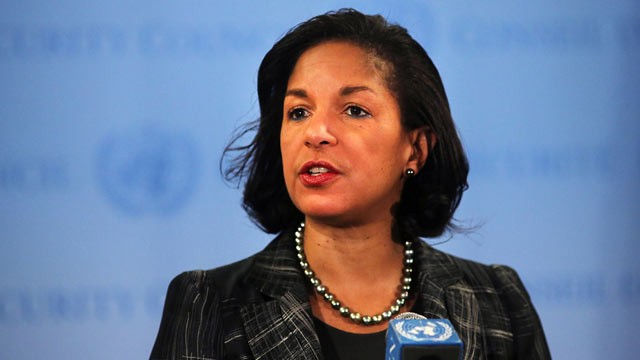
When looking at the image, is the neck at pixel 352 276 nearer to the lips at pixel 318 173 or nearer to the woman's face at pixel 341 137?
the woman's face at pixel 341 137

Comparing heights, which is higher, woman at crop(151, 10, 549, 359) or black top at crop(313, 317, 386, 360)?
woman at crop(151, 10, 549, 359)

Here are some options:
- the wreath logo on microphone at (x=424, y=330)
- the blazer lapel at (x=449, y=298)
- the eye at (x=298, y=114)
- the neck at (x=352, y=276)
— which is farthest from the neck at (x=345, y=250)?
the wreath logo on microphone at (x=424, y=330)

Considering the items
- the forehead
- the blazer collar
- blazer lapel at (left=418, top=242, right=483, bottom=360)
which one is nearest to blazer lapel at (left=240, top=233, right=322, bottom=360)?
the blazer collar

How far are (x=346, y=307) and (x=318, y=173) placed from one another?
0.32 metres

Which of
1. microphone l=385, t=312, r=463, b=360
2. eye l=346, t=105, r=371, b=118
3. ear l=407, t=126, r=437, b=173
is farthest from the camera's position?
ear l=407, t=126, r=437, b=173

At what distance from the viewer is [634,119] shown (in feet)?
8.59

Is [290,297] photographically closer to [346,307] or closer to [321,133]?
[346,307]

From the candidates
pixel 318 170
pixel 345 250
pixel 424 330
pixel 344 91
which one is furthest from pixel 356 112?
pixel 424 330

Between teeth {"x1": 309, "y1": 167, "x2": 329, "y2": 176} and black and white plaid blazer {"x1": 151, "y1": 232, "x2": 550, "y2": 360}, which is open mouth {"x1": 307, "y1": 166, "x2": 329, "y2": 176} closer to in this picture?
teeth {"x1": 309, "y1": 167, "x2": 329, "y2": 176}

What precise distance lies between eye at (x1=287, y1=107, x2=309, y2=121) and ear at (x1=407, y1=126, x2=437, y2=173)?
27cm

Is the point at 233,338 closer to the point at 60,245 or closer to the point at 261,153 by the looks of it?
the point at 261,153

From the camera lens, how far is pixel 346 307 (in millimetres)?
1813

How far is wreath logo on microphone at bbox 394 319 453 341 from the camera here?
111cm

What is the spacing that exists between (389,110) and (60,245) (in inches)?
42.4
